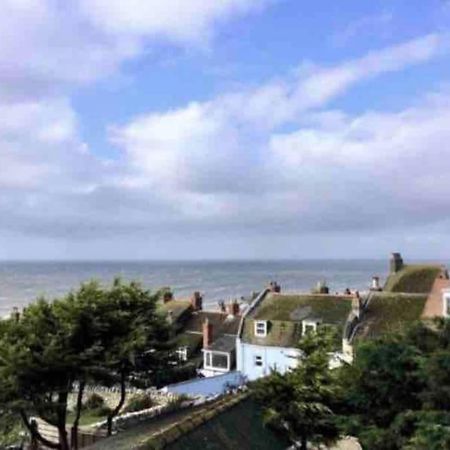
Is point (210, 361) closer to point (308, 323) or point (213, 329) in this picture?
point (213, 329)

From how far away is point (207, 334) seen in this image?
147 feet

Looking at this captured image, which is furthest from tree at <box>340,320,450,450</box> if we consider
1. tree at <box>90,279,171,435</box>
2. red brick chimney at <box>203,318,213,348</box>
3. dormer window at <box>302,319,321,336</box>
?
red brick chimney at <box>203,318,213,348</box>

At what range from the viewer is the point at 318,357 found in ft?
74.2

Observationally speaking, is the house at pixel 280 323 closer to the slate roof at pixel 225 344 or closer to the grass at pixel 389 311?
the grass at pixel 389 311

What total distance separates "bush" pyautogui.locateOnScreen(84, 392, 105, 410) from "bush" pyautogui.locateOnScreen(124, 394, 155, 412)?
361 centimetres

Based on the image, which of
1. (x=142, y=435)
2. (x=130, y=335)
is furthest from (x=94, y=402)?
A: (x=142, y=435)

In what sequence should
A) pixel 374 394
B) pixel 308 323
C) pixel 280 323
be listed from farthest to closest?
pixel 280 323 → pixel 308 323 → pixel 374 394

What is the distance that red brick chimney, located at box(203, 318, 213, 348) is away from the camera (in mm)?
44719

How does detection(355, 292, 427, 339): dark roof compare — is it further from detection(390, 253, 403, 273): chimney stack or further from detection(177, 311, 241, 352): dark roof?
detection(177, 311, 241, 352): dark roof

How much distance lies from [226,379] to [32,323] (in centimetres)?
1750

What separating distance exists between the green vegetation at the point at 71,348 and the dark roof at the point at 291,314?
16468 millimetres

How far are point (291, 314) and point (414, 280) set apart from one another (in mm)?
8175

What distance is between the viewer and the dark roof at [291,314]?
39.1m

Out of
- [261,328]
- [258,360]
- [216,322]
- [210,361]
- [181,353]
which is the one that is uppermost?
[261,328]
